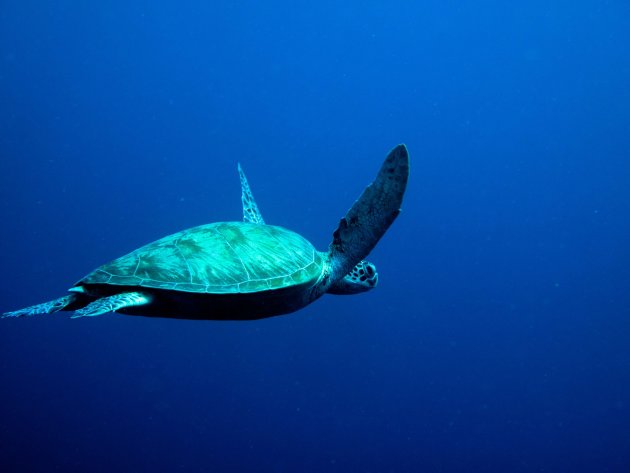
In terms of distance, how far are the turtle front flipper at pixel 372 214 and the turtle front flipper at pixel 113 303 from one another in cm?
173

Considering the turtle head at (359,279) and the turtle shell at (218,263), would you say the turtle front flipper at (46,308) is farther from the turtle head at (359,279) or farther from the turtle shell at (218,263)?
the turtle head at (359,279)

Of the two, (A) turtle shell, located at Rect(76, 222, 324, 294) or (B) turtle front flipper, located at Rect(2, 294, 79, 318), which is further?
(A) turtle shell, located at Rect(76, 222, 324, 294)

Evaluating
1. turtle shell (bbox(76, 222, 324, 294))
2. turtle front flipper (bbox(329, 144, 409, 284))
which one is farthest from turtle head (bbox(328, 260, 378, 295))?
turtle shell (bbox(76, 222, 324, 294))

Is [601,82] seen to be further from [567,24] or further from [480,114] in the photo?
[480,114]

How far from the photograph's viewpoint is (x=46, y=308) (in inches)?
102

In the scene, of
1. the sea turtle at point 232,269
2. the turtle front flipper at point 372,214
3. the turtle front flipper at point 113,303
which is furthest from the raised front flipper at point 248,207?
the turtle front flipper at point 113,303

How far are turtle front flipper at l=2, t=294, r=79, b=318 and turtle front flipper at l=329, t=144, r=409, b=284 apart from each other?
2188 millimetres

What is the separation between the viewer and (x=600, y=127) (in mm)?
15523

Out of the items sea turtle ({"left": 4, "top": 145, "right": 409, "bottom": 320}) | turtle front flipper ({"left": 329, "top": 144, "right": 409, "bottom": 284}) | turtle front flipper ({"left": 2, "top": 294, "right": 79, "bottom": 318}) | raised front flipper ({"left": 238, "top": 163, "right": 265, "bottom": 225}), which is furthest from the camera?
raised front flipper ({"left": 238, "top": 163, "right": 265, "bottom": 225})

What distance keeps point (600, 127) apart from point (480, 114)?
15.3ft

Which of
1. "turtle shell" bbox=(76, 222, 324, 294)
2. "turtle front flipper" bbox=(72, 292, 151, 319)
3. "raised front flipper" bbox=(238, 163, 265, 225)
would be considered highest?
"raised front flipper" bbox=(238, 163, 265, 225)

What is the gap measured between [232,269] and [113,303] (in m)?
0.89

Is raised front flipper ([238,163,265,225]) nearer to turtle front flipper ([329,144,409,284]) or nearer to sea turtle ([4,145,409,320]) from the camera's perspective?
sea turtle ([4,145,409,320])

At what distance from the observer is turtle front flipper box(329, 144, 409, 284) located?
2.99 meters
